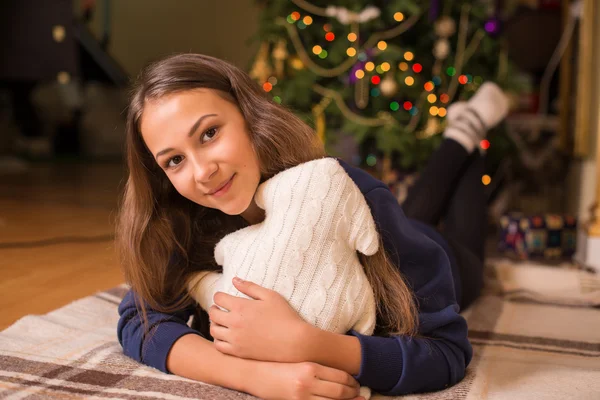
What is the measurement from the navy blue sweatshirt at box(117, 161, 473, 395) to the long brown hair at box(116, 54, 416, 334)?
0.03 meters

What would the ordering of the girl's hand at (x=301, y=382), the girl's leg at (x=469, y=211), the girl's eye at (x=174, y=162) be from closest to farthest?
1. the girl's hand at (x=301, y=382)
2. the girl's eye at (x=174, y=162)
3. the girl's leg at (x=469, y=211)

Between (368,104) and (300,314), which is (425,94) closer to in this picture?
(368,104)

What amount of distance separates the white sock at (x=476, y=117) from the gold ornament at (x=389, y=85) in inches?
22.5

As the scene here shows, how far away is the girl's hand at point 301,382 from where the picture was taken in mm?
737

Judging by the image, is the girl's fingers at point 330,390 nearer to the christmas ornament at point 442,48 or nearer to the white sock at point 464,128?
the white sock at point 464,128

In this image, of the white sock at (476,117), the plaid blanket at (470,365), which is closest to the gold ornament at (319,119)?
the white sock at (476,117)

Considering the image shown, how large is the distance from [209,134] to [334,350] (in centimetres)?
33

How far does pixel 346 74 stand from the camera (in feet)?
8.55

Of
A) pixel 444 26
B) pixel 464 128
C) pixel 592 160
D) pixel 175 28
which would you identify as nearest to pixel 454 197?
pixel 464 128

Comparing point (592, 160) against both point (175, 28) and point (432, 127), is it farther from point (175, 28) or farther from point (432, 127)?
point (175, 28)

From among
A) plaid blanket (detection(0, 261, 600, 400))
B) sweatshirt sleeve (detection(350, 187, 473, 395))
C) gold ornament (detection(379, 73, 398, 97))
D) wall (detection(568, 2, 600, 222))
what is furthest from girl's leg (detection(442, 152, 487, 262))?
gold ornament (detection(379, 73, 398, 97))

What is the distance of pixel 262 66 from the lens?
2615mm

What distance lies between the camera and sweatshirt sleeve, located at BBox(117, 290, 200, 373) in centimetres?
87

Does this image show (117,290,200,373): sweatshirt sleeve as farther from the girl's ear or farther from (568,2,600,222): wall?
(568,2,600,222): wall
